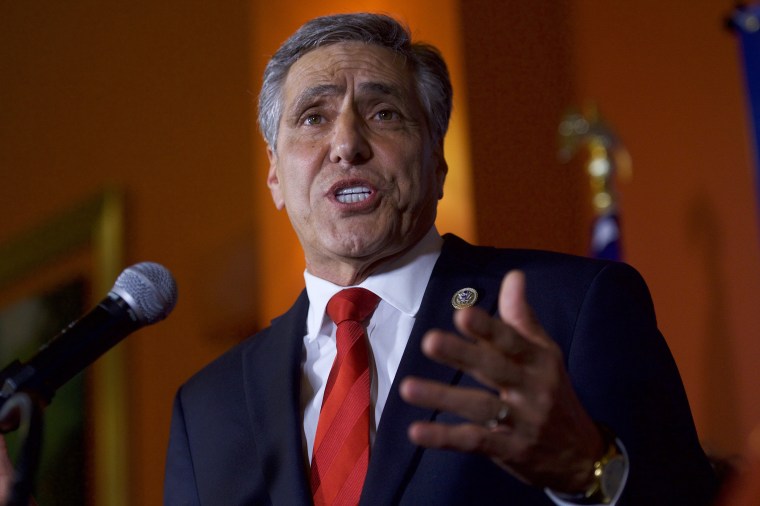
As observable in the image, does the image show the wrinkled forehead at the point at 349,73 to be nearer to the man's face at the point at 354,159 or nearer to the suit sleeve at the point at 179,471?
the man's face at the point at 354,159

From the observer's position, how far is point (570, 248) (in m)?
3.07

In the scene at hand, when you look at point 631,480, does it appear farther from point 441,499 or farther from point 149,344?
point 149,344

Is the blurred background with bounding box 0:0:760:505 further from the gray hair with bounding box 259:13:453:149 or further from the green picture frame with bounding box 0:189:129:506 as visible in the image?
the gray hair with bounding box 259:13:453:149

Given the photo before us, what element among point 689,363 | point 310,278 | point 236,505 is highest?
point 310,278

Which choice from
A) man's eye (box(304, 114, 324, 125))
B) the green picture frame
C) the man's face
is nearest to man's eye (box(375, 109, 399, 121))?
the man's face

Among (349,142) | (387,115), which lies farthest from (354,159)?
(387,115)

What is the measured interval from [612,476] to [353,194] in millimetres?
735

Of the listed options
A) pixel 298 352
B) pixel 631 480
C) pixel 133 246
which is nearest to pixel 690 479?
pixel 631 480

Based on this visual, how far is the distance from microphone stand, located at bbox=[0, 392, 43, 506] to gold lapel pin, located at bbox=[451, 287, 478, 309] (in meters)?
0.71

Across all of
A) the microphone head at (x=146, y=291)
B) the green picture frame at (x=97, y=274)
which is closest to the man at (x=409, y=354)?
the microphone head at (x=146, y=291)

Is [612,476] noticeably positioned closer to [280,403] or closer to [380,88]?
[280,403]

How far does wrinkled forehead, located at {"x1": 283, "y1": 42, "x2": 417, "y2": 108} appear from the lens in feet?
5.58

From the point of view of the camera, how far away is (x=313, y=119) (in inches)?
67.4

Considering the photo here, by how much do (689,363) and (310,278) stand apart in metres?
1.58
